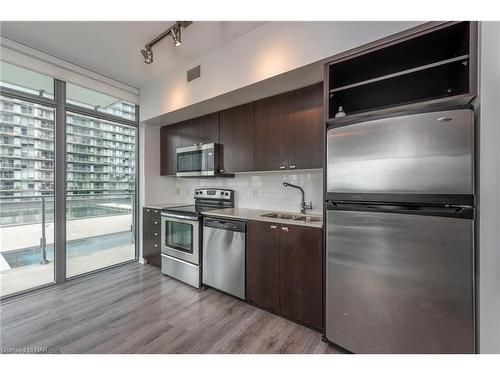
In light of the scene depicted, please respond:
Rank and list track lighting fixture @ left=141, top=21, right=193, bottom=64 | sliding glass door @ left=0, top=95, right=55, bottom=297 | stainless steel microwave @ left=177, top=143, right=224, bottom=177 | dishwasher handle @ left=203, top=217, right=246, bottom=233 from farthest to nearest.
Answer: stainless steel microwave @ left=177, top=143, right=224, bottom=177
sliding glass door @ left=0, top=95, right=55, bottom=297
dishwasher handle @ left=203, top=217, right=246, bottom=233
track lighting fixture @ left=141, top=21, right=193, bottom=64

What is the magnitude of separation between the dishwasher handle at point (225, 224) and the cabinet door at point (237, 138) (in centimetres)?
67

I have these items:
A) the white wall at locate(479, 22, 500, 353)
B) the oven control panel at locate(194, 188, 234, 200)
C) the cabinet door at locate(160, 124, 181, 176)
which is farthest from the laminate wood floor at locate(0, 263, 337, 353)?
the cabinet door at locate(160, 124, 181, 176)

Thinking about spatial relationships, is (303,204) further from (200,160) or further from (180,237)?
(180,237)

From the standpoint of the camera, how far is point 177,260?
2.72 m

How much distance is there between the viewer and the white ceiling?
196 centimetres

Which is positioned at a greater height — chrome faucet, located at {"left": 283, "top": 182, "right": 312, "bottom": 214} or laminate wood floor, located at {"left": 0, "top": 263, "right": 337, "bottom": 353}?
chrome faucet, located at {"left": 283, "top": 182, "right": 312, "bottom": 214}

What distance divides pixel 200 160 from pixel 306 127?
1483mm

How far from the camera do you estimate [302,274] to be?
180cm

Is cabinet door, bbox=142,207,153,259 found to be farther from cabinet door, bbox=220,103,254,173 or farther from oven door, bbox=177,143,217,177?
cabinet door, bbox=220,103,254,173

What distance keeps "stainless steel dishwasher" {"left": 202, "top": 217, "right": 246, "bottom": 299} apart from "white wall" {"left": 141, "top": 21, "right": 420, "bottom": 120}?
4.75 ft

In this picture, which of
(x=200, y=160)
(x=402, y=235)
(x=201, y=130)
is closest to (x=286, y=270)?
(x=402, y=235)

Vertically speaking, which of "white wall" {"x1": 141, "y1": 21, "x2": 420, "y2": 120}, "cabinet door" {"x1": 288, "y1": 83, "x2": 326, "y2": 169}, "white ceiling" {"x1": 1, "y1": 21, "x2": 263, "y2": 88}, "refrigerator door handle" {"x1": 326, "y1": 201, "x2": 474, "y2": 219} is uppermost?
"white ceiling" {"x1": 1, "y1": 21, "x2": 263, "y2": 88}

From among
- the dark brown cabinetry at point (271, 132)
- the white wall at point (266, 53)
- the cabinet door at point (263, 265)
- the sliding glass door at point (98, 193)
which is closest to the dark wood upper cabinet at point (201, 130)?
the dark brown cabinetry at point (271, 132)
